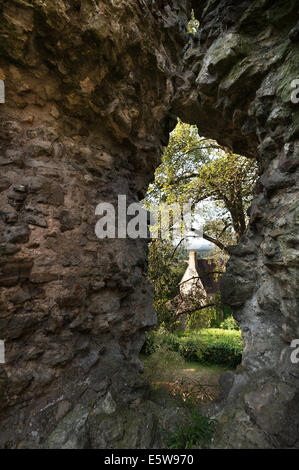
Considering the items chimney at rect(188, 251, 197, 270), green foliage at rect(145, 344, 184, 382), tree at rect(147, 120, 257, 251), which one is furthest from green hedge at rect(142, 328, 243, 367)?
chimney at rect(188, 251, 197, 270)

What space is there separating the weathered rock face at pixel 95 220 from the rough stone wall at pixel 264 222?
0.01 meters

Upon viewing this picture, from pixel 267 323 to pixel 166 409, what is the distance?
155 cm

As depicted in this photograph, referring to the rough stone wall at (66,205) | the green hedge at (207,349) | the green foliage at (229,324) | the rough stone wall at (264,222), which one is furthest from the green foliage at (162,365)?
the green foliage at (229,324)

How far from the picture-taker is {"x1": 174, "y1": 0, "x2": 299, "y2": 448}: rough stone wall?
185 centimetres

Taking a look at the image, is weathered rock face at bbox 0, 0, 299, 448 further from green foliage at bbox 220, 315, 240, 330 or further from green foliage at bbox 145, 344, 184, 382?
green foliage at bbox 220, 315, 240, 330

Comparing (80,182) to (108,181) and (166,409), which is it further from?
(166,409)

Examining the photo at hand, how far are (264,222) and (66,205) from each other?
8.08ft

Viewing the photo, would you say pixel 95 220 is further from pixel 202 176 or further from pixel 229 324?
pixel 229 324

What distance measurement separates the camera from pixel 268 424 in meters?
1.74

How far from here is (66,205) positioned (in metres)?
2.40

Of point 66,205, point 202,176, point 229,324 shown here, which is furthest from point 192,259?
point 66,205

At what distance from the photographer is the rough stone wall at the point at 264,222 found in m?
1.85

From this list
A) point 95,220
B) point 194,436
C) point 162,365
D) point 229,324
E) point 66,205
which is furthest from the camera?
point 229,324

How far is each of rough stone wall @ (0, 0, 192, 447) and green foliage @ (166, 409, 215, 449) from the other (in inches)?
15.4
